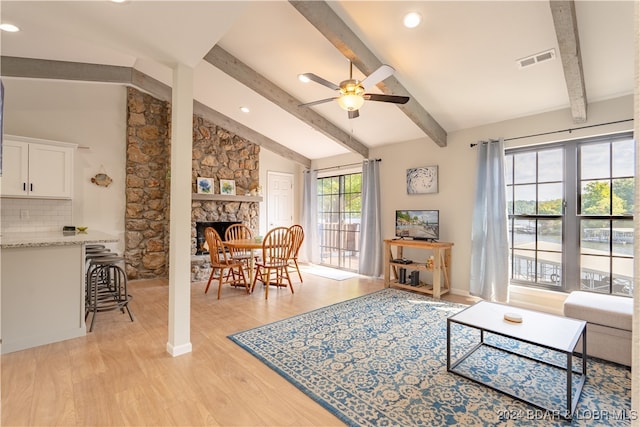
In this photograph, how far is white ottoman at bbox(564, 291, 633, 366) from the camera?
2.26 meters

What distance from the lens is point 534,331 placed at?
2.01m

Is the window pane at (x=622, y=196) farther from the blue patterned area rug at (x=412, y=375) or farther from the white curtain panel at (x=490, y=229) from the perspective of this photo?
the blue patterned area rug at (x=412, y=375)

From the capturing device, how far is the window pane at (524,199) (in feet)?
12.6

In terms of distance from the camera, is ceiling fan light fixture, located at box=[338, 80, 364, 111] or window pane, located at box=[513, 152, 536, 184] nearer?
ceiling fan light fixture, located at box=[338, 80, 364, 111]

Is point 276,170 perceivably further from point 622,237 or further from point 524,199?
point 622,237

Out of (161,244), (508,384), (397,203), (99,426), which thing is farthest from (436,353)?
(161,244)

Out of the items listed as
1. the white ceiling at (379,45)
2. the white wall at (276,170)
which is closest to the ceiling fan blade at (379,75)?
the white ceiling at (379,45)

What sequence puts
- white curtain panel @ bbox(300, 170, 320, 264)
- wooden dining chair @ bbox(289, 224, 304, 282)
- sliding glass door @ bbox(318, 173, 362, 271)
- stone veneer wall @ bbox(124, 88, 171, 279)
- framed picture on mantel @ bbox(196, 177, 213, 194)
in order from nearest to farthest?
1. wooden dining chair @ bbox(289, 224, 304, 282)
2. stone veneer wall @ bbox(124, 88, 171, 279)
3. framed picture on mantel @ bbox(196, 177, 213, 194)
4. sliding glass door @ bbox(318, 173, 362, 271)
5. white curtain panel @ bbox(300, 170, 320, 264)

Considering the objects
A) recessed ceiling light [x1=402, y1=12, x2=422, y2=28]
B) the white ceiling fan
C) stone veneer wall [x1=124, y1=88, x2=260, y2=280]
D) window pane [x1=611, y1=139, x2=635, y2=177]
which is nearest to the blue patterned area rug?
window pane [x1=611, y1=139, x2=635, y2=177]

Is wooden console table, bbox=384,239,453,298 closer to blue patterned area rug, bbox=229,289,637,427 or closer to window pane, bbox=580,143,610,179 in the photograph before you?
blue patterned area rug, bbox=229,289,637,427

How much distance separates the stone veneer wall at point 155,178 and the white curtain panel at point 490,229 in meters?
4.21

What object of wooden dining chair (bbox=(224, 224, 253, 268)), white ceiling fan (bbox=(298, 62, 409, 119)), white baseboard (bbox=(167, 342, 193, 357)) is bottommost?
white baseboard (bbox=(167, 342, 193, 357))

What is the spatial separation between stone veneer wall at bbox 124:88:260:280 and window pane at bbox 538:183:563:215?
491 centimetres

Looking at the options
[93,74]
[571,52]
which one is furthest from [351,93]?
[93,74]
